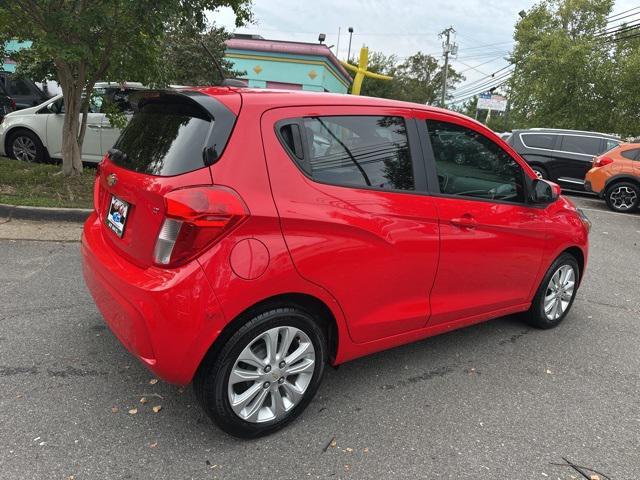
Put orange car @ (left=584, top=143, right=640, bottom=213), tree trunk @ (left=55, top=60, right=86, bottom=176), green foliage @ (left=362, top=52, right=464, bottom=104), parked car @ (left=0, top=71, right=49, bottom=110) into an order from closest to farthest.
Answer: tree trunk @ (left=55, top=60, right=86, bottom=176)
parked car @ (left=0, top=71, right=49, bottom=110)
orange car @ (left=584, top=143, right=640, bottom=213)
green foliage @ (left=362, top=52, right=464, bottom=104)

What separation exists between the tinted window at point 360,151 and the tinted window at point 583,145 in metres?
12.3

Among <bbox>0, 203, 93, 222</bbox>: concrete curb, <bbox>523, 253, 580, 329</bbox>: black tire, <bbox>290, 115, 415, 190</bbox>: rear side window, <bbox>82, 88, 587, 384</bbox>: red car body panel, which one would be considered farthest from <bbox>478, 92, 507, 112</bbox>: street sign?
<bbox>290, 115, 415, 190</bbox>: rear side window

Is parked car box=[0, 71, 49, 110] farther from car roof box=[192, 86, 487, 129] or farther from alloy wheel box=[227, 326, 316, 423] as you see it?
alloy wheel box=[227, 326, 316, 423]

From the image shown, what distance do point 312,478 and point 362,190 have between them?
1463 mm

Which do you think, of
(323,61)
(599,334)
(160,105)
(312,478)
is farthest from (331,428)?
(323,61)

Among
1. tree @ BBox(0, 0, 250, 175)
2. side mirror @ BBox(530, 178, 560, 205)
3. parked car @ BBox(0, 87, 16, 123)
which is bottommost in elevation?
parked car @ BBox(0, 87, 16, 123)

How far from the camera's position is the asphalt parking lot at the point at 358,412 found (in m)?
2.46

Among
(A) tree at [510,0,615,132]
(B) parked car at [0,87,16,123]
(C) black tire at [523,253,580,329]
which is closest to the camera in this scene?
(C) black tire at [523,253,580,329]

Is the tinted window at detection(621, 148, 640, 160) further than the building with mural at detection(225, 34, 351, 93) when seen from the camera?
No

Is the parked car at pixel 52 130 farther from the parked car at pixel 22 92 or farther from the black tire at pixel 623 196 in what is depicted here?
the black tire at pixel 623 196

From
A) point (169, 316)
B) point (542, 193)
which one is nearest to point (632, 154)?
point (542, 193)

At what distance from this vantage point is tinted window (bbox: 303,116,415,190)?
2.64m

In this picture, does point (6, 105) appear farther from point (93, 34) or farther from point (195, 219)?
point (195, 219)

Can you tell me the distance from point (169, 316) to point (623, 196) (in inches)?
476
